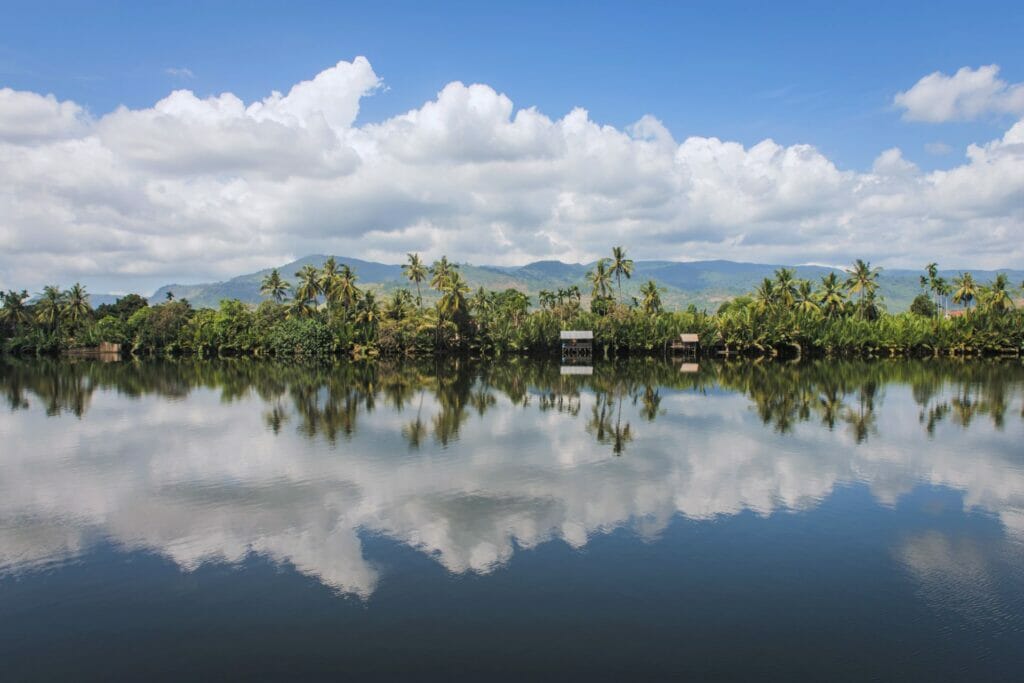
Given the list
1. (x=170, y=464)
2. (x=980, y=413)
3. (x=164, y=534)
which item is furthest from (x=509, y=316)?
(x=164, y=534)

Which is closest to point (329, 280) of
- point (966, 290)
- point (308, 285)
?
point (308, 285)

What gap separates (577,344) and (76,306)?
66.4 metres

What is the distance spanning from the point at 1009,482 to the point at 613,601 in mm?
12500

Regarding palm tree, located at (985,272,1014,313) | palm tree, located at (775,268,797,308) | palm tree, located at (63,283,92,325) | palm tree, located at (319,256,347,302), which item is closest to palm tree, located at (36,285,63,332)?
palm tree, located at (63,283,92,325)

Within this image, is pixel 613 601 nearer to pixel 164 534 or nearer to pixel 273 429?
pixel 164 534

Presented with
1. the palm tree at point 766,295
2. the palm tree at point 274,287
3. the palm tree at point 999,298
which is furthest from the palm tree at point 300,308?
the palm tree at point 999,298

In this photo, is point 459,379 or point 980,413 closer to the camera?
point 980,413

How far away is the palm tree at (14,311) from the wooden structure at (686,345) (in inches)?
3260

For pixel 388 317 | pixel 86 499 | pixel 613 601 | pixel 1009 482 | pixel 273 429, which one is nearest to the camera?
pixel 613 601

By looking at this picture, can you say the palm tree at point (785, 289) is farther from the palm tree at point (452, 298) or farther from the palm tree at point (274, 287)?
the palm tree at point (274, 287)

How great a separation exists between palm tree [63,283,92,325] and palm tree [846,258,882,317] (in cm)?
9448

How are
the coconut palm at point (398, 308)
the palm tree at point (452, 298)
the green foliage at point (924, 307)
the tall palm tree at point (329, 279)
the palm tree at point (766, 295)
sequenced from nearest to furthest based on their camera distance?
the palm tree at point (452, 298)
the palm tree at point (766, 295)
the coconut palm at point (398, 308)
the tall palm tree at point (329, 279)
the green foliage at point (924, 307)

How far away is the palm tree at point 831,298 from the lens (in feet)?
254

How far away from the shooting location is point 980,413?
1120 inches
